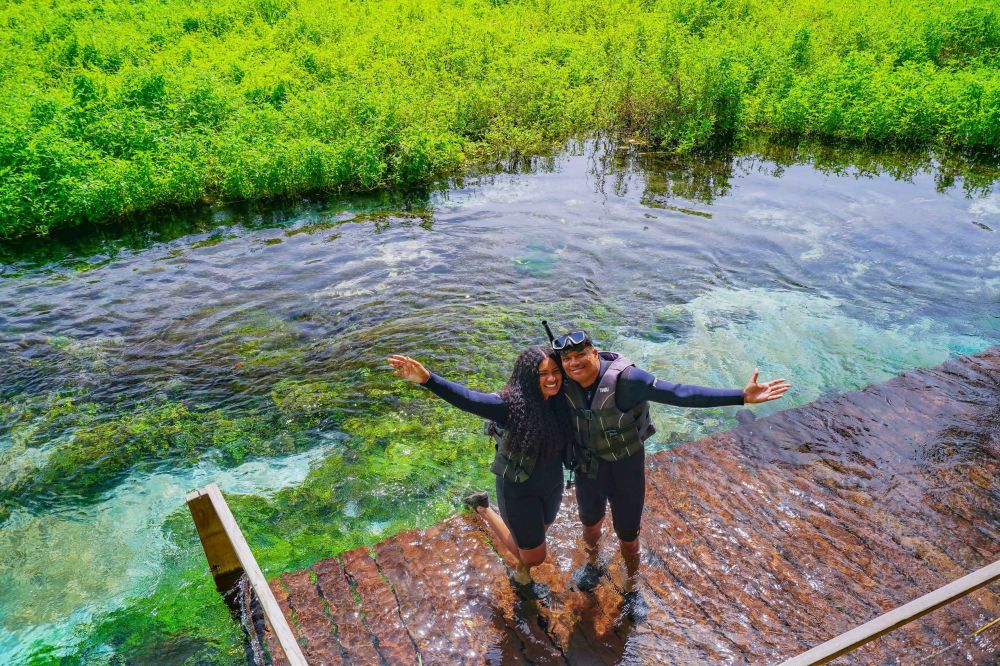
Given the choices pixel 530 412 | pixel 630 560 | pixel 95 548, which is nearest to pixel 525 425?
pixel 530 412

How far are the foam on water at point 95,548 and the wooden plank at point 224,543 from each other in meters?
1.55

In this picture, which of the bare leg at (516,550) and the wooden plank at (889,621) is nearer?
the wooden plank at (889,621)

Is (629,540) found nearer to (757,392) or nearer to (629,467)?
(629,467)

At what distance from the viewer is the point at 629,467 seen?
4426 mm

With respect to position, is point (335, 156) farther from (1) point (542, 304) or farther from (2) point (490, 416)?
(2) point (490, 416)

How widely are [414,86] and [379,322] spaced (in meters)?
9.99

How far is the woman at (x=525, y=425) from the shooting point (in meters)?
4.15

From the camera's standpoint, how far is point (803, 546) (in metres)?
5.46

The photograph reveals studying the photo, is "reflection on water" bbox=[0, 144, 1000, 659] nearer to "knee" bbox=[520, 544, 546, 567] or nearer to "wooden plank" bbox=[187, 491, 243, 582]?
"wooden plank" bbox=[187, 491, 243, 582]

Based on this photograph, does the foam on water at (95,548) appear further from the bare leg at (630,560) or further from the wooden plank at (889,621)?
the wooden plank at (889,621)

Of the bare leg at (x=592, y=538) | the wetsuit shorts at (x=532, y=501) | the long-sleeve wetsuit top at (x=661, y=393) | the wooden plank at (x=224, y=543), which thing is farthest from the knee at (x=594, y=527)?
the wooden plank at (x=224, y=543)

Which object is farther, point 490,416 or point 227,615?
point 227,615

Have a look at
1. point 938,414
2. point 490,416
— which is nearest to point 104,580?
point 490,416

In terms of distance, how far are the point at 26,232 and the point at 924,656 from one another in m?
14.7
